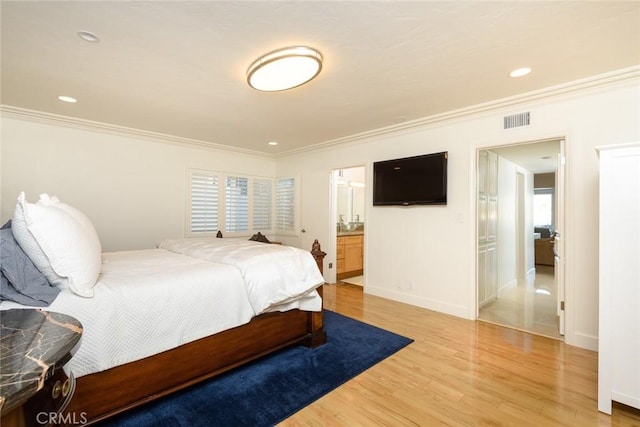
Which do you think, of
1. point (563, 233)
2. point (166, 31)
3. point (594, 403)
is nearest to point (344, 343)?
point (594, 403)

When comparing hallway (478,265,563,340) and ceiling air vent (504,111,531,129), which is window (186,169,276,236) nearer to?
hallway (478,265,563,340)

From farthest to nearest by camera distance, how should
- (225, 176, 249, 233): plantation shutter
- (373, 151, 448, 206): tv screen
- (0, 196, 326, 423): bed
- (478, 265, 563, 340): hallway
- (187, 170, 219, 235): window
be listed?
(225, 176, 249, 233): plantation shutter, (187, 170, 219, 235): window, (373, 151, 448, 206): tv screen, (478, 265, 563, 340): hallway, (0, 196, 326, 423): bed

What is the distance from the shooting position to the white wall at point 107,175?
3.55 m

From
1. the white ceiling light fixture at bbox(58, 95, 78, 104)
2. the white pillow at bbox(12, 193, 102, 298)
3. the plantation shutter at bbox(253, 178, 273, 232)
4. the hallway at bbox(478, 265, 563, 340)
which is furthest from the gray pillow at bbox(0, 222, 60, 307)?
the plantation shutter at bbox(253, 178, 273, 232)

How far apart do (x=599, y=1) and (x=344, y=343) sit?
3074mm

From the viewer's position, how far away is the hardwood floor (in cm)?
181

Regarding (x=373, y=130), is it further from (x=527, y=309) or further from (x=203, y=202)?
(x=527, y=309)

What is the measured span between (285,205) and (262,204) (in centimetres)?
47

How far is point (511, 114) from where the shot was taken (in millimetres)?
3172

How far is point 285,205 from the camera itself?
19.8ft

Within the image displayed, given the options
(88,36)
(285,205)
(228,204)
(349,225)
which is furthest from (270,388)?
(349,225)

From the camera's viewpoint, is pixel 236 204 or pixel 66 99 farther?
pixel 236 204

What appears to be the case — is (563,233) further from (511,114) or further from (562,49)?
(562,49)

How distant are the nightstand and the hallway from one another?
3.87 meters
